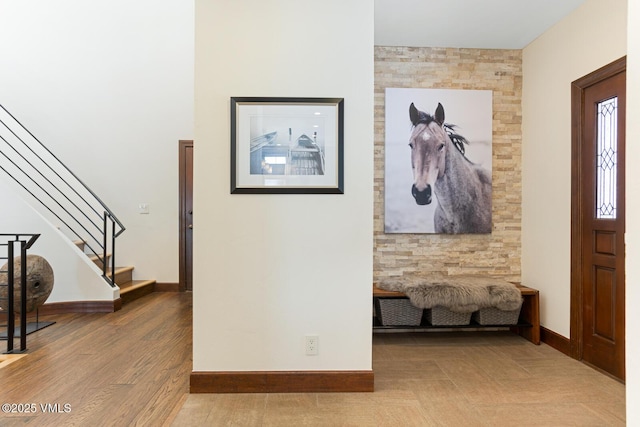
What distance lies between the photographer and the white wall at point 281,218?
2.30 m

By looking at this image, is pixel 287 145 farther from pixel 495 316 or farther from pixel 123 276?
pixel 123 276

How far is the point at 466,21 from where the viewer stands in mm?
3084

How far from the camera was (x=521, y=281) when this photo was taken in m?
3.60

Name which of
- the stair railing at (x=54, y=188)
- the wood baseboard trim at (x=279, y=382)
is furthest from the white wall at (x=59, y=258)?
the wood baseboard trim at (x=279, y=382)

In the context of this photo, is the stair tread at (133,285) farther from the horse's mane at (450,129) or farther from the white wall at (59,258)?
the horse's mane at (450,129)

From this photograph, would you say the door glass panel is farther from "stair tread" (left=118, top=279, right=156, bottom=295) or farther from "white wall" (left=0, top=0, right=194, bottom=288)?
"stair tread" (left=118, top=279, right=156, bottom=295)

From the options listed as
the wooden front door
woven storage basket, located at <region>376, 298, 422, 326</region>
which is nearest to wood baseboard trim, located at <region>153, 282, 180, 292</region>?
woven storage basket, located at <region>376, 298, 422, 326</region>

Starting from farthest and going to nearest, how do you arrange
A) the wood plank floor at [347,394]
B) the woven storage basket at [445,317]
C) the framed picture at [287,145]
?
the woven storage basket at [445,317], the framed picture at [287,145], the wood plank floor at [347,394]

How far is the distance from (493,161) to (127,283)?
15.7 feet

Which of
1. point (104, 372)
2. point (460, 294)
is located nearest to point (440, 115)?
point (460, 294)
